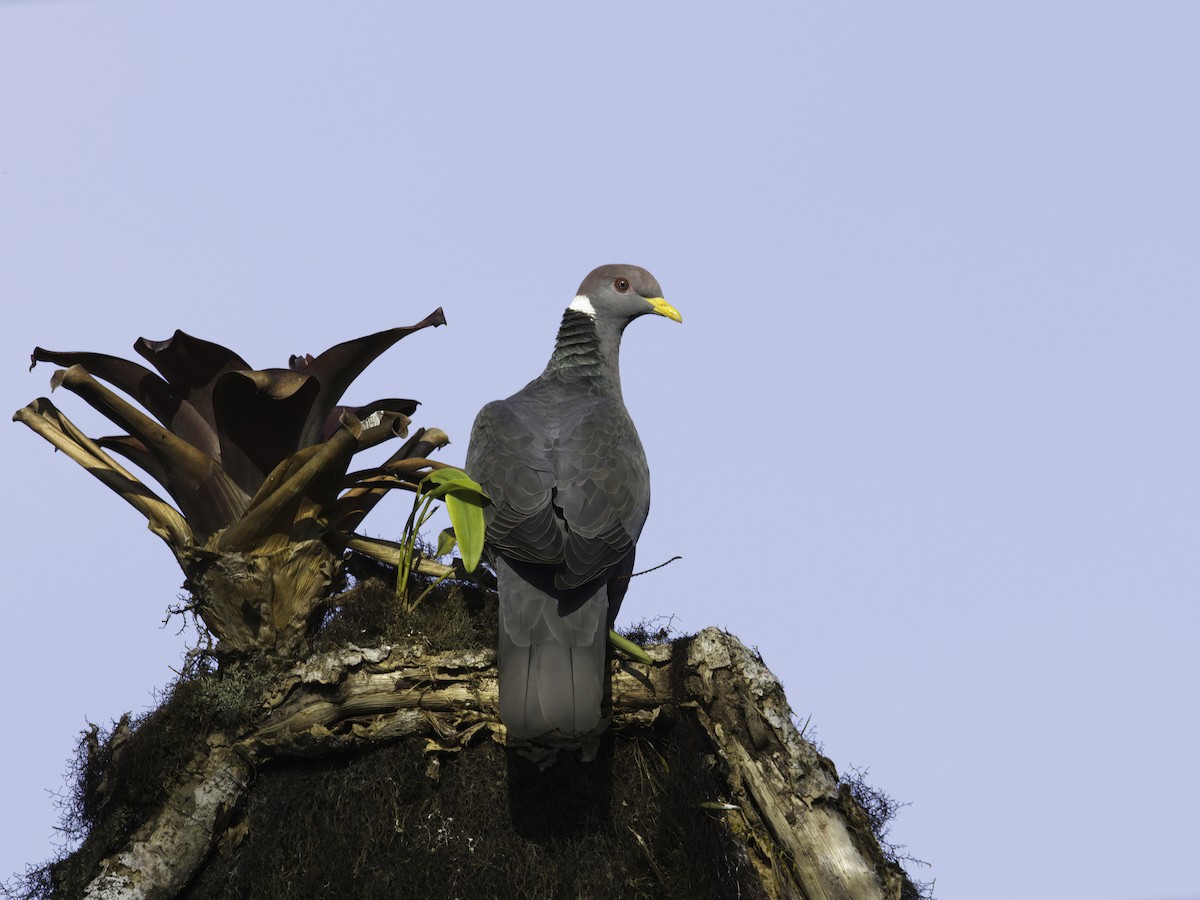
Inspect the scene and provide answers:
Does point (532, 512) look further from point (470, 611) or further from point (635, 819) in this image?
point (635, 819)

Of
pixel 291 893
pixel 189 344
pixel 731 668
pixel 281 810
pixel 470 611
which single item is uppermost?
pixel 189 344

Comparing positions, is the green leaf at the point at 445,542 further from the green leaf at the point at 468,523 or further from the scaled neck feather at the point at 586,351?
the scaled neck feather at the point at 586,351

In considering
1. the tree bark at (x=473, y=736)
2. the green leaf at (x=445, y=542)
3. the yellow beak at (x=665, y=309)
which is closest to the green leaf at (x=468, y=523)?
the green leaf at (x=445, y=542)

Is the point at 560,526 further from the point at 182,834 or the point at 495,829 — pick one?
the point at 182,834

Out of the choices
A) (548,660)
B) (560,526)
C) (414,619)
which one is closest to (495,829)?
(548,660)

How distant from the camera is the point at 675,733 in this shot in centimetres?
427

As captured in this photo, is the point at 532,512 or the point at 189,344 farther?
the point at 189,344

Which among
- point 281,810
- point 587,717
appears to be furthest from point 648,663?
point 281,810

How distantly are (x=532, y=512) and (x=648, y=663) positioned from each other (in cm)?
63

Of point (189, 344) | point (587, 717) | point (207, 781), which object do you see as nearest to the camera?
point (587, 717)

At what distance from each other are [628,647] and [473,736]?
586mm

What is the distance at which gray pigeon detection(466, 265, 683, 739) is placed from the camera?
390 centimetres

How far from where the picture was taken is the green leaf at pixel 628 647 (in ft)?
14.0

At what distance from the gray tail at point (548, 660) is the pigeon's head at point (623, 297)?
1.72m
